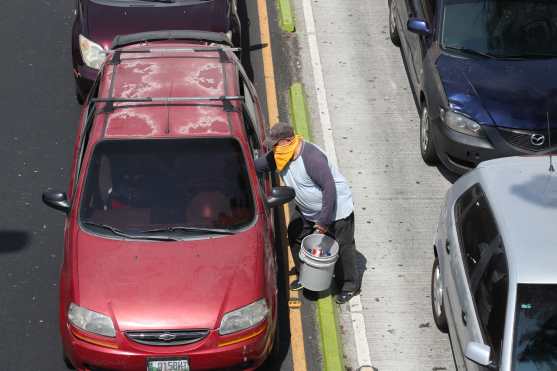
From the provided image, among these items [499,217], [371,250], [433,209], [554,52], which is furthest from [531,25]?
[499,217]

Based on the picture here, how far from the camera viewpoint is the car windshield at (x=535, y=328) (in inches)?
289

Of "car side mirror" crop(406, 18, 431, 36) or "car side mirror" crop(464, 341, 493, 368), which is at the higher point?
A: "car side mirror" crop(406, 18, 431, 36)

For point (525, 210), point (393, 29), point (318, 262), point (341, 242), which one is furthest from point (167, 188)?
point (393, 29)

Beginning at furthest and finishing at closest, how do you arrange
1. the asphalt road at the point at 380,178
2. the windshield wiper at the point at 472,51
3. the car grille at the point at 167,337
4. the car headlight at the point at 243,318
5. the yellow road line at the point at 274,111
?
the windshield wiper at the point at 472,51 → the asphalt road at the point at 380,178 → the yellow road line at the point at 274,111 → the car headlight at the point at 243,318 → the car grille at the point at 167,337

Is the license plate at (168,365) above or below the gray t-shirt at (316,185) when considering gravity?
below

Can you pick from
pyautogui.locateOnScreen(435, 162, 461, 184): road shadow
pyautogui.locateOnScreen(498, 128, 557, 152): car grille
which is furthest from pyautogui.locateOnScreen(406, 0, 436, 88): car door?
pyautogui.locateOnScreen(498, 128, 557, 152): car grille

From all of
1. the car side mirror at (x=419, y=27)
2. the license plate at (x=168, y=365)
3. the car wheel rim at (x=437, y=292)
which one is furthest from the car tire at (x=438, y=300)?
the car side mirror at (x=419, y=27)

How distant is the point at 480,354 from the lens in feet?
24.4

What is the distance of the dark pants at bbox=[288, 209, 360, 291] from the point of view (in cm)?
962

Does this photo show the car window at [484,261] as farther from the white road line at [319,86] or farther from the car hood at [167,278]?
the white road line at [319,86]

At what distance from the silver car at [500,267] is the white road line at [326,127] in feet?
2.36

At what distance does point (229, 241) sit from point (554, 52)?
16.1 ft

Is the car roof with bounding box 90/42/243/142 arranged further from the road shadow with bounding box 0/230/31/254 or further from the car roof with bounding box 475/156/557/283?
the car roof with bounding box 475/156/557/283

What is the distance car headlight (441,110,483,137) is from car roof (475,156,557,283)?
1744mm
